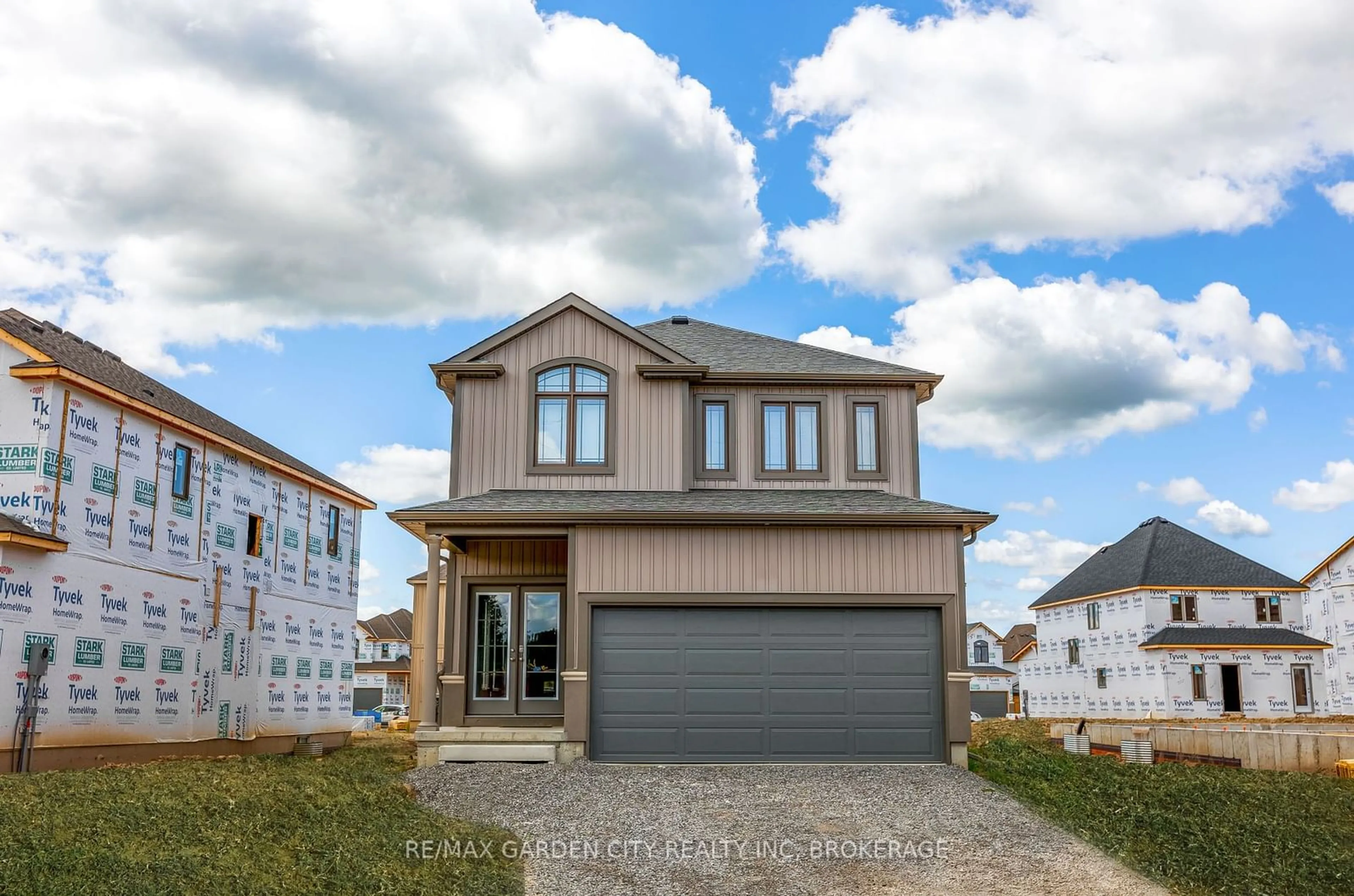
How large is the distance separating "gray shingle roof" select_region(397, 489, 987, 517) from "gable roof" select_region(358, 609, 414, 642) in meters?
36.5

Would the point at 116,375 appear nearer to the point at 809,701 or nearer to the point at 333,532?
the point at 333,532

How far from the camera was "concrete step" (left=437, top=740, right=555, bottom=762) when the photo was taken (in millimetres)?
15203

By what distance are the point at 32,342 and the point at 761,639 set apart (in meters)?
11.1

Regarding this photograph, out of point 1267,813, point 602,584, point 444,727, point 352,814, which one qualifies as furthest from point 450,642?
point 1267,813

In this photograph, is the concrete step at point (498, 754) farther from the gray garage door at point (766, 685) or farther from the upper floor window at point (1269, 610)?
the upper floor window at point (1269, 610)

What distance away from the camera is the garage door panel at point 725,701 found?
1594cm

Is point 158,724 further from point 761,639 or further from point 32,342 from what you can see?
point 761,639

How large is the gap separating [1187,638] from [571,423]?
27.6 metres

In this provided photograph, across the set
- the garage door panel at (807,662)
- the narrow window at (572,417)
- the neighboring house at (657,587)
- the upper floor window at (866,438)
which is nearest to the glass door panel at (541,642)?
the neighboring house at (657,587)

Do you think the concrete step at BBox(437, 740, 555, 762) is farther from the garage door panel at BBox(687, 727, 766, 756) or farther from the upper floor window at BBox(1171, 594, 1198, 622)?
the upper floor window at BBox(1171, 594, 1198, 622)

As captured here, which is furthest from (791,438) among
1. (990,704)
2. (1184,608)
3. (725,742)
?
(990,704)

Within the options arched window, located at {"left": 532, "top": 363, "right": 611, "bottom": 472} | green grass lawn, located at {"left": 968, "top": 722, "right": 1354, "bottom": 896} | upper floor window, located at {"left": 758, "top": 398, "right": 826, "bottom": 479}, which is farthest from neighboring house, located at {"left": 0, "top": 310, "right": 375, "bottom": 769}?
green grass lawn, located at {"left": 968, "top": 722, "right": 1354, "bottom": 896}

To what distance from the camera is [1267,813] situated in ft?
41.9

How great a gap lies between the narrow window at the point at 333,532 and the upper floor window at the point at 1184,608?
27.9 m
